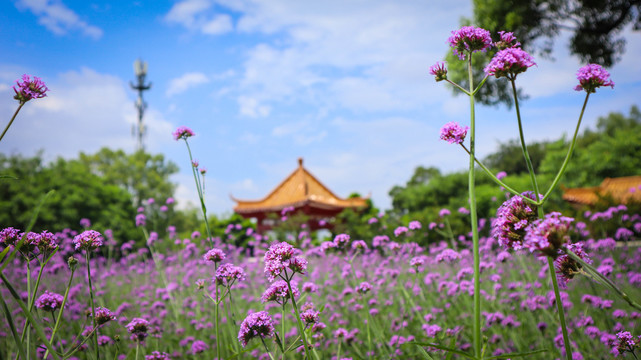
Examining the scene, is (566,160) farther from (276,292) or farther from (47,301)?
(47,301)

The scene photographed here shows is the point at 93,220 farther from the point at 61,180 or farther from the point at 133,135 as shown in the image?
the point at 133,135

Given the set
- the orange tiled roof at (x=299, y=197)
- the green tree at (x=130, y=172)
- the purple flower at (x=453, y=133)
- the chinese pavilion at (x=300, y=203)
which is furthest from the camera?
the green tree at (x=130, y=172)

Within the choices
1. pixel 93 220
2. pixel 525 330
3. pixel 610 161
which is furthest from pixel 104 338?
A: pixel 610 161

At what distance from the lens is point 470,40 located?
5.20 feet

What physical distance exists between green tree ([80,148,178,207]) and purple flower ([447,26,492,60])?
32.6m

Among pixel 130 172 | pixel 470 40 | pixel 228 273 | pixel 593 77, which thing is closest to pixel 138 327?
pixel 228 273

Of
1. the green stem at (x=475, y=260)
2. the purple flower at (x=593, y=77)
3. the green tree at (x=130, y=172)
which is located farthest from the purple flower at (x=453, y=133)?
the green tree at (x=130, y=172)

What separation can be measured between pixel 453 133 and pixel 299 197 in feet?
68.6

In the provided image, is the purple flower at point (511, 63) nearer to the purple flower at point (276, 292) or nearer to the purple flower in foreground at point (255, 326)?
the purple flower at point (276, 292)

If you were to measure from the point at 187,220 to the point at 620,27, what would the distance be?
1234 inches

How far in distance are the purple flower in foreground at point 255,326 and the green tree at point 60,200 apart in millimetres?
14728

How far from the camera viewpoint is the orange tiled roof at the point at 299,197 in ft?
69.5

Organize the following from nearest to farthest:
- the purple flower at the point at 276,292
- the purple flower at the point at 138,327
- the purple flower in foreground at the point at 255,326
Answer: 1. the purple flower in foreground at the point at 255,326
2. the purple flower at the point at 276,292
3. the purple flower at the point at 138,327

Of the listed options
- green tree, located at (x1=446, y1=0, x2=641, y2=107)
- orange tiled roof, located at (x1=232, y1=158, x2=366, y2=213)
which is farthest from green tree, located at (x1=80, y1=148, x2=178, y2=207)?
green tree, located at (x1=446, y1=0, x2=641, y2=107)
